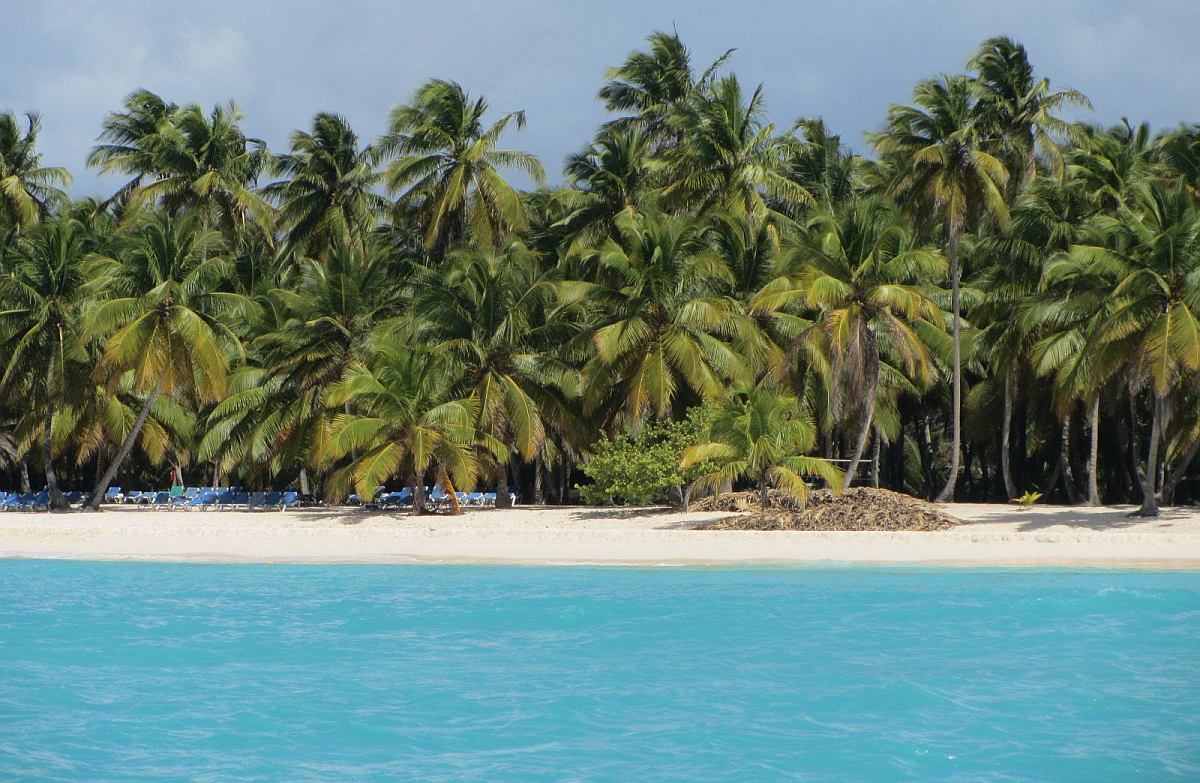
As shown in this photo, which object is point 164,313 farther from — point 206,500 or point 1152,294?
point 1152,294

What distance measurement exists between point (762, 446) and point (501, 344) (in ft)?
27.1

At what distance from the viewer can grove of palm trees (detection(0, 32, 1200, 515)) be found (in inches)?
997

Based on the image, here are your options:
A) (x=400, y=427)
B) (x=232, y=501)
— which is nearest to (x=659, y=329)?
(x=400, y=427)

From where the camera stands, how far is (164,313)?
2859 cm

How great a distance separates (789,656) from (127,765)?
7.10 meters

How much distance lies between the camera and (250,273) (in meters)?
38.5

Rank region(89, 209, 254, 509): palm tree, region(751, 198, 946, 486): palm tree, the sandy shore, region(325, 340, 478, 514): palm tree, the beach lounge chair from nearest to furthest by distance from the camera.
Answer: the sandy shore
region(325, 340, 478, 514): palm tree
region(751, 198, 946, 486): palm tree
region(89, 209, 254, 509): palm tree
the beach lounge chair

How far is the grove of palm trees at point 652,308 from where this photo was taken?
25328mm

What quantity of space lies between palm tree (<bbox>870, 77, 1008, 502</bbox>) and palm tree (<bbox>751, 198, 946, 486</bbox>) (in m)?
2.12

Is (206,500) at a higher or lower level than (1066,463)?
lower

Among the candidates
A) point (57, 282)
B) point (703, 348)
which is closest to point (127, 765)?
point (703, 348)

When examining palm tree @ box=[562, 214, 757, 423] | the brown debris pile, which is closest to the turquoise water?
the brown debris pile

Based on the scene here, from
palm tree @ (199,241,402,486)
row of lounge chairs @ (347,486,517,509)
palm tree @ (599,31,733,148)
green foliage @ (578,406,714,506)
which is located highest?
palm tree @ (599,31,733,148)

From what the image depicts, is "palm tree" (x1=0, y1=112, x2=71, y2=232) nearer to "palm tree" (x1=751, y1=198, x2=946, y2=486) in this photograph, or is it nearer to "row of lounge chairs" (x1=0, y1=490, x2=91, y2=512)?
"row of lounge chairs" (x1=0, y1=490, x2=91, y2=512)
